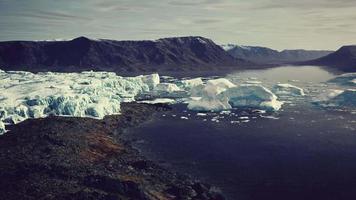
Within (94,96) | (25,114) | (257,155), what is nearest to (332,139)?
(257,155)

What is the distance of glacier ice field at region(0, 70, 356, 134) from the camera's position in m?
87.1

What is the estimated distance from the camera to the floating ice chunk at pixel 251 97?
107875 millimetres

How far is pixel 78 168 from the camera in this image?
5744 centimetres

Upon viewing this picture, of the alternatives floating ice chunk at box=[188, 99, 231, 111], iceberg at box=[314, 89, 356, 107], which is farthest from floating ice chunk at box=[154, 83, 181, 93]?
iceberg at box=[314, 89, 356, 107]

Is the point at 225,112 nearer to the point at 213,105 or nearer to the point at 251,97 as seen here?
the point at 213,105

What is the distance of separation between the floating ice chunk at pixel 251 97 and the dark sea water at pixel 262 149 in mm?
2744

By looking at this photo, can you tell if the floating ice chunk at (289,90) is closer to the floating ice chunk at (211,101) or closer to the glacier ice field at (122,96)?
the glacier ice field at (122,96)

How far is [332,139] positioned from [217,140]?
2106cm

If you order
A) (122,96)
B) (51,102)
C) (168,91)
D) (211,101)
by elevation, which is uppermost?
(51,102)

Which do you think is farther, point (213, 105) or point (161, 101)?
point (161, 101)

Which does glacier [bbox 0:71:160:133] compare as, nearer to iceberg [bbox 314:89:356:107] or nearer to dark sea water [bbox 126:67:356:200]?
dark sea water [bbox 126:67:356:200]

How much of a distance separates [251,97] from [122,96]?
4109cm

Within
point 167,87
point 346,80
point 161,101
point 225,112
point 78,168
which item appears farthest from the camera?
point 167,87

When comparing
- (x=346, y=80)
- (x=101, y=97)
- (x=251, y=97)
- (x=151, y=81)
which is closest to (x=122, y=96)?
(x=101, y=97)
